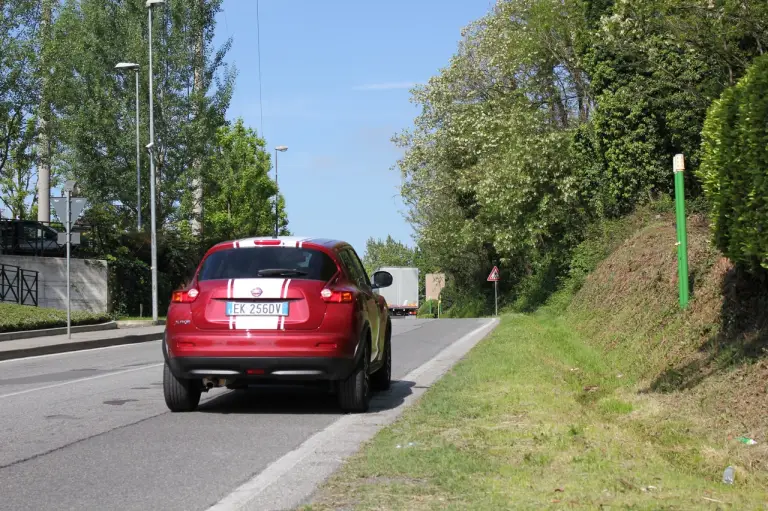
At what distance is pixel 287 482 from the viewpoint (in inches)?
251

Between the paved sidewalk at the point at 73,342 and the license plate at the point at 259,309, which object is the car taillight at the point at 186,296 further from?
the paved sidewalk at the point at 73,342

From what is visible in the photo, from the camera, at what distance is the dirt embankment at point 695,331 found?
893 centimetres

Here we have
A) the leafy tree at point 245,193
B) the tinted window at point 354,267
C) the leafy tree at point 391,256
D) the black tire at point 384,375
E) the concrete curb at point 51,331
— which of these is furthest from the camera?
the leafy tree at point 391,256

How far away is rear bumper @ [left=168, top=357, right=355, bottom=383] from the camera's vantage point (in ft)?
31.0

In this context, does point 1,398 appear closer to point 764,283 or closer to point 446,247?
point 764,283

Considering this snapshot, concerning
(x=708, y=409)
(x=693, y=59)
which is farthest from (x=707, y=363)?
(x=693, y=59)

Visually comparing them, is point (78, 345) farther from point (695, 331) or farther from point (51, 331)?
point (695, 331)

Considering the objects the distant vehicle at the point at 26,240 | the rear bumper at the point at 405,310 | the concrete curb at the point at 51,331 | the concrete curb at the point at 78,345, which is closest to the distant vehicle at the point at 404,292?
the rear bumper at the point at 405,310

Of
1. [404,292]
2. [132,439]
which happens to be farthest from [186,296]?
[404,292]

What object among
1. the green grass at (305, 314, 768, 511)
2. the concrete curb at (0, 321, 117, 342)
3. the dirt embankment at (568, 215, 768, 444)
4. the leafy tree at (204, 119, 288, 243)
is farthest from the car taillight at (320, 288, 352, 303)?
the leafy tree at (204, 119, 288, 243)

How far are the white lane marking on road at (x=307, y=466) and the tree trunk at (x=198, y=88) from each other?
32934mm

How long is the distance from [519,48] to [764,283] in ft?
86.6

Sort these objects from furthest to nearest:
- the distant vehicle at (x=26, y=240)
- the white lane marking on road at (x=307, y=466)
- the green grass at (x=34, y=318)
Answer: the distant vehicle at (x=26, y=240) → the green grass at (x=34, y=318) → the white lane marking on road at (x=307, y=466)

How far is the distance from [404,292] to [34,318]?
51.9 m
